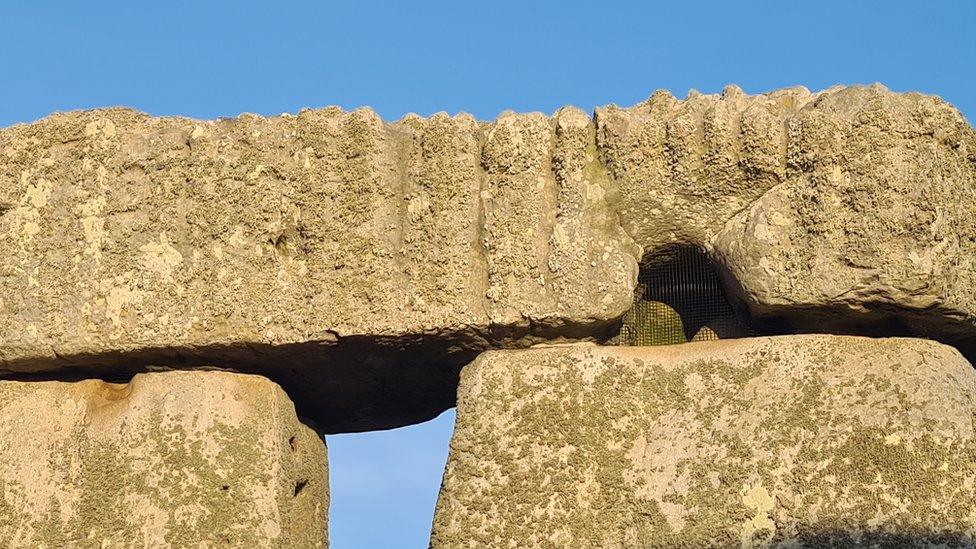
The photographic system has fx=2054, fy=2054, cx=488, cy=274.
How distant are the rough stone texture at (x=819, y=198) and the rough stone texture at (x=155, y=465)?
1.33 m

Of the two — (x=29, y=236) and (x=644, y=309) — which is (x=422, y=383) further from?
(x=29, y=236)

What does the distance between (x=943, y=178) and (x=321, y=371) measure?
204 centimetres

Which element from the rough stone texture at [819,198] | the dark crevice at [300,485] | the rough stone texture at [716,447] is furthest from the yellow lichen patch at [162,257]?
the rough stone texture at [819,198]

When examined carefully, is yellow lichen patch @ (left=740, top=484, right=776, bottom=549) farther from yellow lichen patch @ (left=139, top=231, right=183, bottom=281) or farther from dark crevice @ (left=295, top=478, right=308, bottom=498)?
yellow lichen patch @ (left=139, top=231, right=183, bottom=281)

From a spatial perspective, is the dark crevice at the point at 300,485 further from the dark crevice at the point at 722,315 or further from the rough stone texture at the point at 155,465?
the dark crevice at the point at 722,315

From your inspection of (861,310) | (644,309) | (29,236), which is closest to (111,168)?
(29,236)

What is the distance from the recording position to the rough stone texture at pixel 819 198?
19.8ft

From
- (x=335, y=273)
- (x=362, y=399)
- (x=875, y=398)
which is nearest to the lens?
(x=875, y=398)

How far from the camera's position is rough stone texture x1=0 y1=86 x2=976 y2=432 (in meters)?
6.11

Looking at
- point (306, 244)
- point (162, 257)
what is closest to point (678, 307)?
point (306, 244)

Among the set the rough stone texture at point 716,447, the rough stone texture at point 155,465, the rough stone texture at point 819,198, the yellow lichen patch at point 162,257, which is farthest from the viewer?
the yellow lichen patch at point 162,257

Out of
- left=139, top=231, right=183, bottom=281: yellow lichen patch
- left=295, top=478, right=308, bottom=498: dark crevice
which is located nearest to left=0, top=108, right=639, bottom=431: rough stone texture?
left=139, top=231, right=183, bottom=281: yellow lichen patch

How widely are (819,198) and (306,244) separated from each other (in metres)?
1.59

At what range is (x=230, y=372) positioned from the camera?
6.52 m
